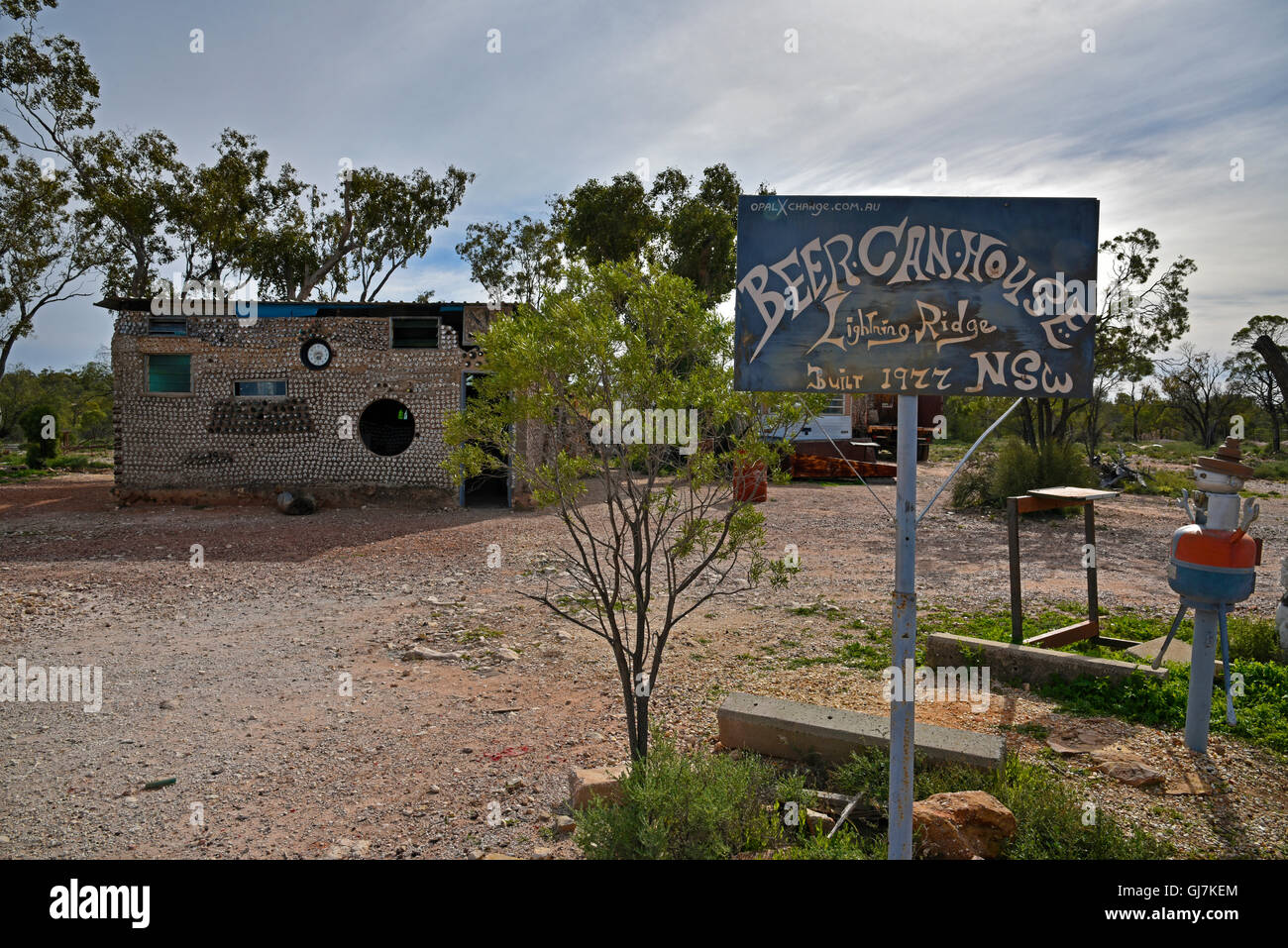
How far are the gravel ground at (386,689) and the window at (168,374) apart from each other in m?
4.78

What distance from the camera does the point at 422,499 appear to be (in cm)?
1659

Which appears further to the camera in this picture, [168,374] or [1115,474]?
[1115,474]

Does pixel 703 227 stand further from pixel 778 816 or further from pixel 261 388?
pixel 778 816

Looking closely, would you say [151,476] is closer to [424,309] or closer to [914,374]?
[424,309]

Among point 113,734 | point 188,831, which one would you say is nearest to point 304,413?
point 113,734

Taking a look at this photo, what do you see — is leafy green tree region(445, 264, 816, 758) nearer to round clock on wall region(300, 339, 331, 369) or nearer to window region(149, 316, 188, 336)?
round clock on wall region(300, 339, 331, 369)

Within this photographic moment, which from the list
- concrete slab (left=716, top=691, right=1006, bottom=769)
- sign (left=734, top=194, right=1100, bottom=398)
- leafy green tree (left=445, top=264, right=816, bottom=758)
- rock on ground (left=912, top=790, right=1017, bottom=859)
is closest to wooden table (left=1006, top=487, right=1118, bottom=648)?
concrete slab (left=716, top=691, right=1006, bottom=769)

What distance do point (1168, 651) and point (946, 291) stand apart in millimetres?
4937

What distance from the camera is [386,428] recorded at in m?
19.6

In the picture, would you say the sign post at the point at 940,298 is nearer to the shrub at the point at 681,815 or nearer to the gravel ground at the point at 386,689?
the shrub at the point at 681,815

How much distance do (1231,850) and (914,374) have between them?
2882 millimetres

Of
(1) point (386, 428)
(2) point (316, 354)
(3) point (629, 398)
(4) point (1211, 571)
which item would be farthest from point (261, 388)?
(4) point (1211, 571)

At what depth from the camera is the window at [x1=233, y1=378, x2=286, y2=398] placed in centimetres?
1667
